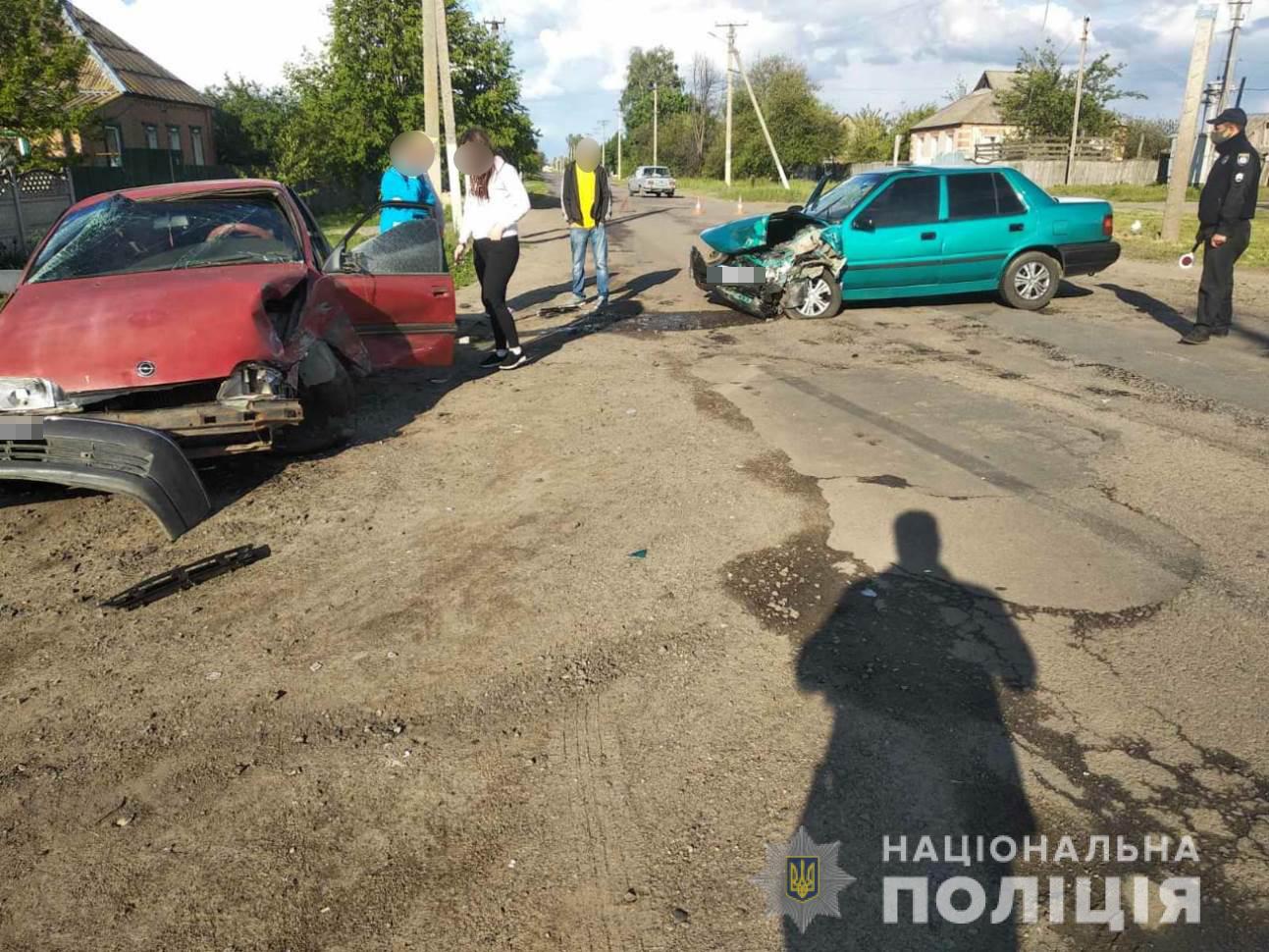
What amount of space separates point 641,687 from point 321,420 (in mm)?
3745

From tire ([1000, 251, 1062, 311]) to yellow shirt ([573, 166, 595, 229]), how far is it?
4980mm

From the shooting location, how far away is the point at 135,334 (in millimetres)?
4707

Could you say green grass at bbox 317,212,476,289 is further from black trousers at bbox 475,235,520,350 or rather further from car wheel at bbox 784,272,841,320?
car wheel at bbox 784,272,841,320

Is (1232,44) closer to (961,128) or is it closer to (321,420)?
(961,128)

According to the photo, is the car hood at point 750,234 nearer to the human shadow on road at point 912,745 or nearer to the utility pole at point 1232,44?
the human shadow on road at point 912,745

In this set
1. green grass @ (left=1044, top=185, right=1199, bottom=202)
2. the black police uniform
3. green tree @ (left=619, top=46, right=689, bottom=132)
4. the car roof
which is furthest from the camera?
green tree @ (left=619, top=46, right=689, bottom=132)

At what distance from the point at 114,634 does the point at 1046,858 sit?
11.6 ft

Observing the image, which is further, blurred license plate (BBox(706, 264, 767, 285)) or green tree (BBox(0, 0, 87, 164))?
green tree (BBox(0, 0, 87, 164))

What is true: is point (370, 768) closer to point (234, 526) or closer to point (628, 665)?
point (628, 665)

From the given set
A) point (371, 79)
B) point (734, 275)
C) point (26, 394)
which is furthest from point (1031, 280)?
point (371, 79)

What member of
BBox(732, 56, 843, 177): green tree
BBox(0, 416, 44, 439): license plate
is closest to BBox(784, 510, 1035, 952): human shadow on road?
BBox(0, 416, 44, 439): license plate

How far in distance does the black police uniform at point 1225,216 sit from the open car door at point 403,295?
701 centimetres

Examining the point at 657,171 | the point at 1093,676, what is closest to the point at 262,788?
the point at 1093,676

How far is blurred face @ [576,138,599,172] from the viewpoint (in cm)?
1058
